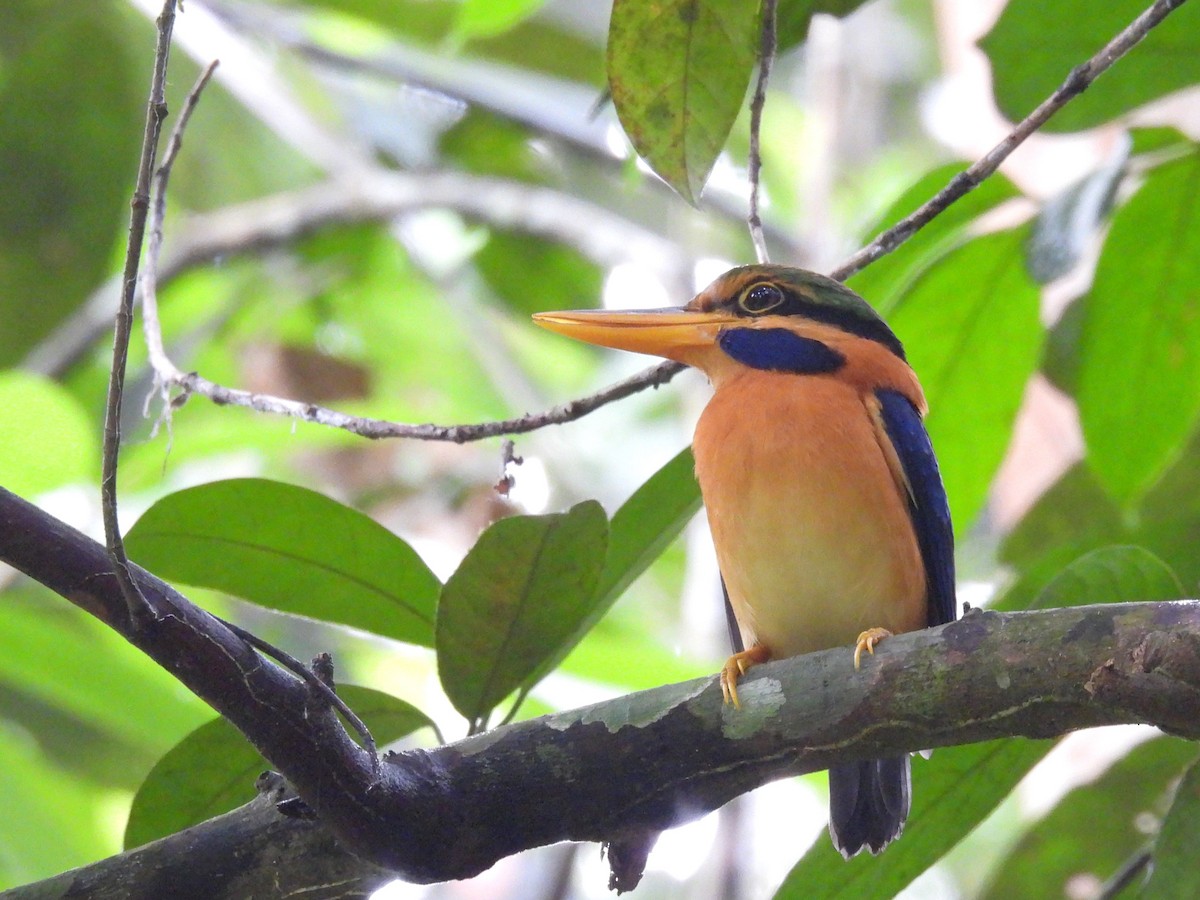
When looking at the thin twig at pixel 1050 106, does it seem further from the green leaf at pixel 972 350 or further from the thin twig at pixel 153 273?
the thin twig at pixel 153 273

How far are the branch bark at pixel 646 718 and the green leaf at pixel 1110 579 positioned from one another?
57 centimetres

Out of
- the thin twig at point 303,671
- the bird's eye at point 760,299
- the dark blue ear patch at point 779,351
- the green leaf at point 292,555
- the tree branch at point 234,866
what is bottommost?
the tree branch at point 234,866

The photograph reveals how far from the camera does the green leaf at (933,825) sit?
242 cm

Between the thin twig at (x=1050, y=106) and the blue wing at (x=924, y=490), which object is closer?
the thin twig at (x=1050, y=106)

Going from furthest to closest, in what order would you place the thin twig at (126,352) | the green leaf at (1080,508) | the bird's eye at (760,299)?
the green leaf at (1080,508) → the bird's eye at (760,299) → the thin twig at (126,352)

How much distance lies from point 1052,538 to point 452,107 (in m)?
3.44

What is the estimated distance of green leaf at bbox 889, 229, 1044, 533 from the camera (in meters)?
3.10

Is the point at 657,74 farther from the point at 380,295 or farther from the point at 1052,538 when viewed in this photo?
the point at 380,295

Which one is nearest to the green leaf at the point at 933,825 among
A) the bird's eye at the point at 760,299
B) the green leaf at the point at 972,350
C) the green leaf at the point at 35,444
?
the green leaf at the point at 972,350

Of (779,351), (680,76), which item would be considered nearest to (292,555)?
(680,76)

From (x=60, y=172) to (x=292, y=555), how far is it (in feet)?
7.40

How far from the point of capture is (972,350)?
3.15 metres

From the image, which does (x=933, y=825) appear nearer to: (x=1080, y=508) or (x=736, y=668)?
(x=736, y=668)

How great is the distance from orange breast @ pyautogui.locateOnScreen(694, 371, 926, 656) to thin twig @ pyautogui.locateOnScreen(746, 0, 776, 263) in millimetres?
420
